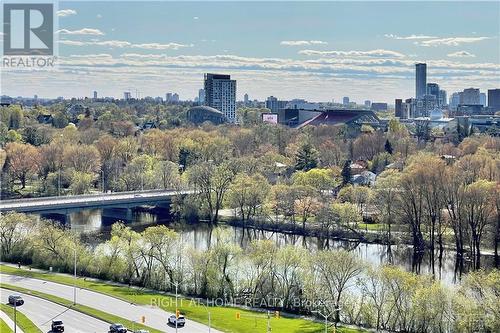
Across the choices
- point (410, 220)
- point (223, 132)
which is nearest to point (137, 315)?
point (410, 220)

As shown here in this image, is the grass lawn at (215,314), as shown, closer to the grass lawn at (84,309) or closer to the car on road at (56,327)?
the grass lawn at (84,309)

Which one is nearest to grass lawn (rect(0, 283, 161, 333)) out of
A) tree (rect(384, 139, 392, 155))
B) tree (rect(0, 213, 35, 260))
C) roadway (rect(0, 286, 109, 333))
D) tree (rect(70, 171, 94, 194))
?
roadway (rect(0, 286, 109, 333))

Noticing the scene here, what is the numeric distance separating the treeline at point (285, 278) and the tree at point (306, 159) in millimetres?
46645

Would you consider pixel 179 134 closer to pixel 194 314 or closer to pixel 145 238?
pixel 145 238

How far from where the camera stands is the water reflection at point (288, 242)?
5606cm

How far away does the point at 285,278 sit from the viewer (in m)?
41.4

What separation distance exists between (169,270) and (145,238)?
118 inches

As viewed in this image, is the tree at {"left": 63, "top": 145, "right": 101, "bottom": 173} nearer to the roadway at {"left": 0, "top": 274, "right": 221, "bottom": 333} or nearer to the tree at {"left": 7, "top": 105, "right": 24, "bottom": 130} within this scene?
the roadway at {"left": 0, "top": 274, "right": 221, "bottom": 333}

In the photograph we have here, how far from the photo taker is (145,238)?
152ft

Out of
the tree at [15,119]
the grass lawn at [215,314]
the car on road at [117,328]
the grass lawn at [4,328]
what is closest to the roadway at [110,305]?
the grass lawn at [215,314]

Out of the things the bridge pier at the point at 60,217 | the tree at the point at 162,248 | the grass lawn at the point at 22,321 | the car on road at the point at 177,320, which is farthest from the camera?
the bridge pier at the point at 60,217

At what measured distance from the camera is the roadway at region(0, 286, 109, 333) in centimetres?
3478

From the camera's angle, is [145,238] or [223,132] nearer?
[145,238]

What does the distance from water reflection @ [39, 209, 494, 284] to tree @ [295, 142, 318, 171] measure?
71.3 ft
